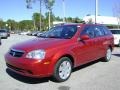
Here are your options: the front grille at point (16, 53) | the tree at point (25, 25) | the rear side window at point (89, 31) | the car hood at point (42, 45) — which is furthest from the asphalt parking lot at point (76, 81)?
the tree at point (25, 25)

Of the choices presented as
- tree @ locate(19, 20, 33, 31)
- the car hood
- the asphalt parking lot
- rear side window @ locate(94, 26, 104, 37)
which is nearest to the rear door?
rear side window @ locate(94, 26, 104, 37)

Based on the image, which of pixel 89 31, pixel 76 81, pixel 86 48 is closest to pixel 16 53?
pixel 76 81

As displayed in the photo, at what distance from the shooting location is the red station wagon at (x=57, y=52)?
6555mm

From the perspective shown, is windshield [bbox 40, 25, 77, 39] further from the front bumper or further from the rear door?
the front bumper

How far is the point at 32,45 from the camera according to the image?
693cm

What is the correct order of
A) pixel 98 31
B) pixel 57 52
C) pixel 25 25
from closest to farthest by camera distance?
pixel 57 52, pixel 98 31, pixel 25 25

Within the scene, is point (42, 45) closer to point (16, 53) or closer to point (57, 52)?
point (57, 52)

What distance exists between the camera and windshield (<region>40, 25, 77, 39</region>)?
25.9ft

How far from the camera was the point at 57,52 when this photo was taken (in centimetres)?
681

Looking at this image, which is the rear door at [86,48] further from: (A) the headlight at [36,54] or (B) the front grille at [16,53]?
(B) the front grille at [16,53]

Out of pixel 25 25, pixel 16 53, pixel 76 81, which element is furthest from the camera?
pixel 25 25

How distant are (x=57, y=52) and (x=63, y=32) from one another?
1480 millimetres

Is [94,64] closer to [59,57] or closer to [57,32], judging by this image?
[57,32]

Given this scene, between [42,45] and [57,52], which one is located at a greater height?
[42,45]
